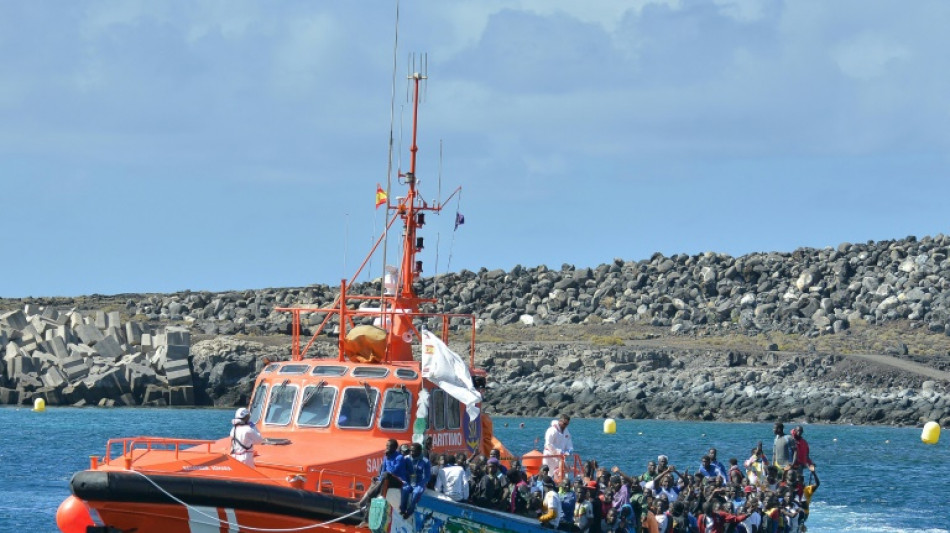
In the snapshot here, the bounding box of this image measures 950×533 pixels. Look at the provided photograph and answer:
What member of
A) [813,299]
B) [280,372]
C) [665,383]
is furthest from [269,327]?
[280,372]

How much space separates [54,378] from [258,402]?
5282 centimetres

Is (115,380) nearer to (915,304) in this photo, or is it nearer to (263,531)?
(915,304)

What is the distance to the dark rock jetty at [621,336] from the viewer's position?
2709 inches

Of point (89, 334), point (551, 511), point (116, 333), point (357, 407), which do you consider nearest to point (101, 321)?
point (116, 333)

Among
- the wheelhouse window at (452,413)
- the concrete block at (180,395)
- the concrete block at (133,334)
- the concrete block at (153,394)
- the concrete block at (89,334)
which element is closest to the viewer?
the wheelhouse window at (452,413)

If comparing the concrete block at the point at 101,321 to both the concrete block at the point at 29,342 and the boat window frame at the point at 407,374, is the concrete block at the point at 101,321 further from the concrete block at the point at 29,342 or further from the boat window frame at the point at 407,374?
the boat window frame at the point at 407,374

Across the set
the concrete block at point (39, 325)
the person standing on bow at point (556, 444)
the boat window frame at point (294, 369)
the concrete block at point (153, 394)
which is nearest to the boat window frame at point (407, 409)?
the boat window frame at point (294, 369)

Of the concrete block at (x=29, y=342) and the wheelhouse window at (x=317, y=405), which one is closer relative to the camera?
the wheelhouse window at (x=317, y=405)

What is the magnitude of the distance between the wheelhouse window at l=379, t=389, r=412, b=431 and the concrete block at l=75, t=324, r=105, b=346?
57865 mm

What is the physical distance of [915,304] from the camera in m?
87.3

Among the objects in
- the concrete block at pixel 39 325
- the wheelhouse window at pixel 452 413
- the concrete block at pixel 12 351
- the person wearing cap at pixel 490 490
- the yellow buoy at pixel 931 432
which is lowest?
the yellow buoy at pixel 931 432

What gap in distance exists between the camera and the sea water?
32.8 metres

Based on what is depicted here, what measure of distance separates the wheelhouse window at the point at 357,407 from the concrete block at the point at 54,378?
53.2 metres

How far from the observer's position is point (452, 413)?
62.4 feet
